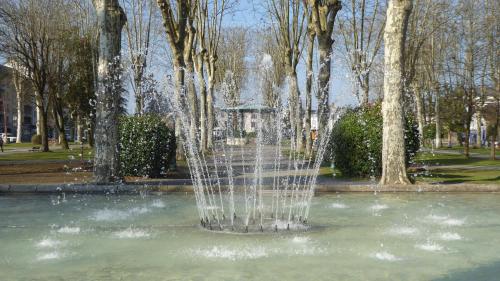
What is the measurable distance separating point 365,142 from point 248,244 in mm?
9762

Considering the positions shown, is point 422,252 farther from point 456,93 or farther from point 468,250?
point 456,93

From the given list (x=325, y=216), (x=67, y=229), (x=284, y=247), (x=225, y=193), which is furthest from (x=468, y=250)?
(x=225, y=193)

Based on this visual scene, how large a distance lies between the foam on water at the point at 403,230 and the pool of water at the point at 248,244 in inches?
0.6

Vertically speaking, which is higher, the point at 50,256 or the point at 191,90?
the point at 191,90

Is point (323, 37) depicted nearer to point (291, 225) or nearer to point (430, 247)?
point (291, 225)

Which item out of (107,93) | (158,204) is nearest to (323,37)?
(107,93)

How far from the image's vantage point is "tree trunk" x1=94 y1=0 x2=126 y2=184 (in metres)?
13.5

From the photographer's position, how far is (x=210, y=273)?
566 cm

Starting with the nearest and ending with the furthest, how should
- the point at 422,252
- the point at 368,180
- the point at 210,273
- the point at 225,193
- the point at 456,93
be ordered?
the point at 210,273 < the point at 422,252 < the point at 225,193 < the point at 368,180 < the point at 456,93

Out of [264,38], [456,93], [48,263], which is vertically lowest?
[48,263]

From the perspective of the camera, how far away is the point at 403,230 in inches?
324

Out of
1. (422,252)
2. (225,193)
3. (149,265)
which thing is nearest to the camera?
(149,265)

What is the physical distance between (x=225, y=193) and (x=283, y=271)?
7174 mm

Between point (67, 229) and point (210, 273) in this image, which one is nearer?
point (210, 273)
